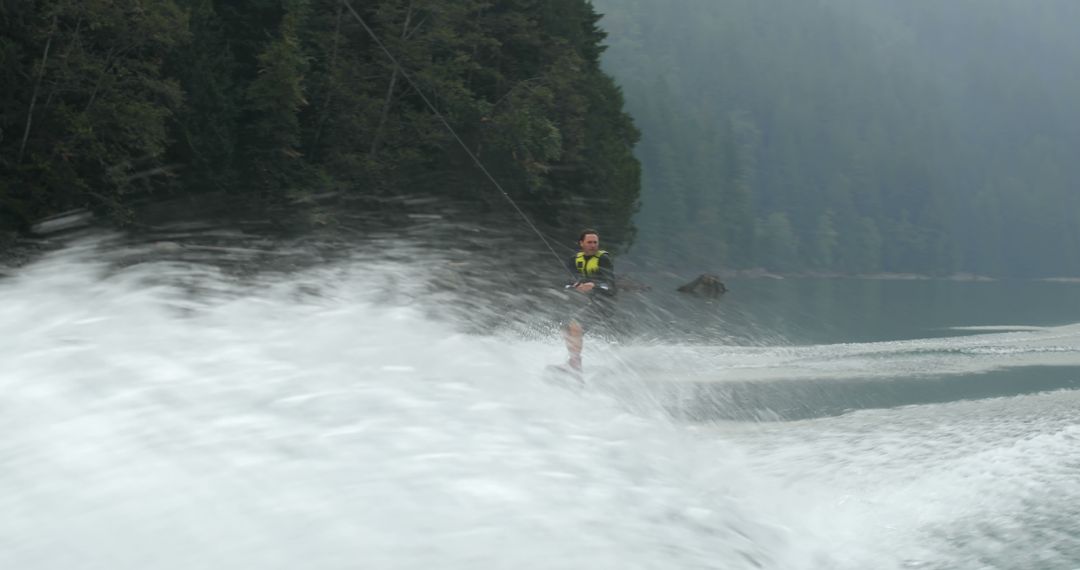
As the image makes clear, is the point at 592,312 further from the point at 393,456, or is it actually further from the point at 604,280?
the point at 393,456

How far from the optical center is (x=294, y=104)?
33.5 meters

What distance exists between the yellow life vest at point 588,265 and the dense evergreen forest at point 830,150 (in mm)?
78448

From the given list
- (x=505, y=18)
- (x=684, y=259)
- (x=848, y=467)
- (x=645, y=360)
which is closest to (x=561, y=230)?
(x=505, y=18)

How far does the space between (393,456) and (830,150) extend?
158 m

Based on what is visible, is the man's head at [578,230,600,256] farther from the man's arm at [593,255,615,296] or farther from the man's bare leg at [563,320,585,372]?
the man's bare leg at [563,320,585,372]

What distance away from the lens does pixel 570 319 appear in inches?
424

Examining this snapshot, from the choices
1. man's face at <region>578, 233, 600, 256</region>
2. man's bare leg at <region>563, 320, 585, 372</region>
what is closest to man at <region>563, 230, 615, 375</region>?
man's face at <region>578, 233, 600, 256</region>

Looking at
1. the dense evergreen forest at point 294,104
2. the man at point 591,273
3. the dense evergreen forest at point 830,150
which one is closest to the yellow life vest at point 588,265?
the man at point 591,273

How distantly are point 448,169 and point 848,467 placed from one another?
3170 cm

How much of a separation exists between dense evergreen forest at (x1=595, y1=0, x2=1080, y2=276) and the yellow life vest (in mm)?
78448

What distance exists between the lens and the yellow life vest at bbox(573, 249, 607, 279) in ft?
37.2

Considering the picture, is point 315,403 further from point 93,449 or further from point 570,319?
point 570,319

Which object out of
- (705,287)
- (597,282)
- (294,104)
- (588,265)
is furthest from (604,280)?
(705,287)

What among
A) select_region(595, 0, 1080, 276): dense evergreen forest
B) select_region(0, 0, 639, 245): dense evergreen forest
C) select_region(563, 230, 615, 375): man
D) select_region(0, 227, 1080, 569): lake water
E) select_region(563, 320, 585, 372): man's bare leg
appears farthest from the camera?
select_region(595, 0, 1080, 276): dense evergreen forest
